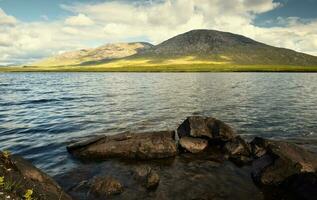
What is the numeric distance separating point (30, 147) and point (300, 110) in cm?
3449

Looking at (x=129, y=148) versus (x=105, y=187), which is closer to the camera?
(x=105, y=187)

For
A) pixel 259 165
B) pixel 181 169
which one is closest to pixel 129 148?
pixel 181 169

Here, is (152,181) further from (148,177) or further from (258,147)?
(258,147)

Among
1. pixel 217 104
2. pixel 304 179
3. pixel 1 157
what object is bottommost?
pixel 217 104

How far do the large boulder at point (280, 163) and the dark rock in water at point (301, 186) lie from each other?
0.38 m

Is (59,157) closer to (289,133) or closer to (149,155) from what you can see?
(149,155)

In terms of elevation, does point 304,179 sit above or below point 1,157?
below

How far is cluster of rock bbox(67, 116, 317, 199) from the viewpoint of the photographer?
15484 millimetres

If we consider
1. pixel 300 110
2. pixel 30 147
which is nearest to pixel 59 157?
pixel 30 147

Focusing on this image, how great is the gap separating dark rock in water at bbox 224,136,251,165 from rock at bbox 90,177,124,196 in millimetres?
8375

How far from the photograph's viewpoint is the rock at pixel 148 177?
50.1 ft

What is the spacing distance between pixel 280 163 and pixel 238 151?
154 inches

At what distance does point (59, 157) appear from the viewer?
19953 mm

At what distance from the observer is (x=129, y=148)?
20.1 metres
